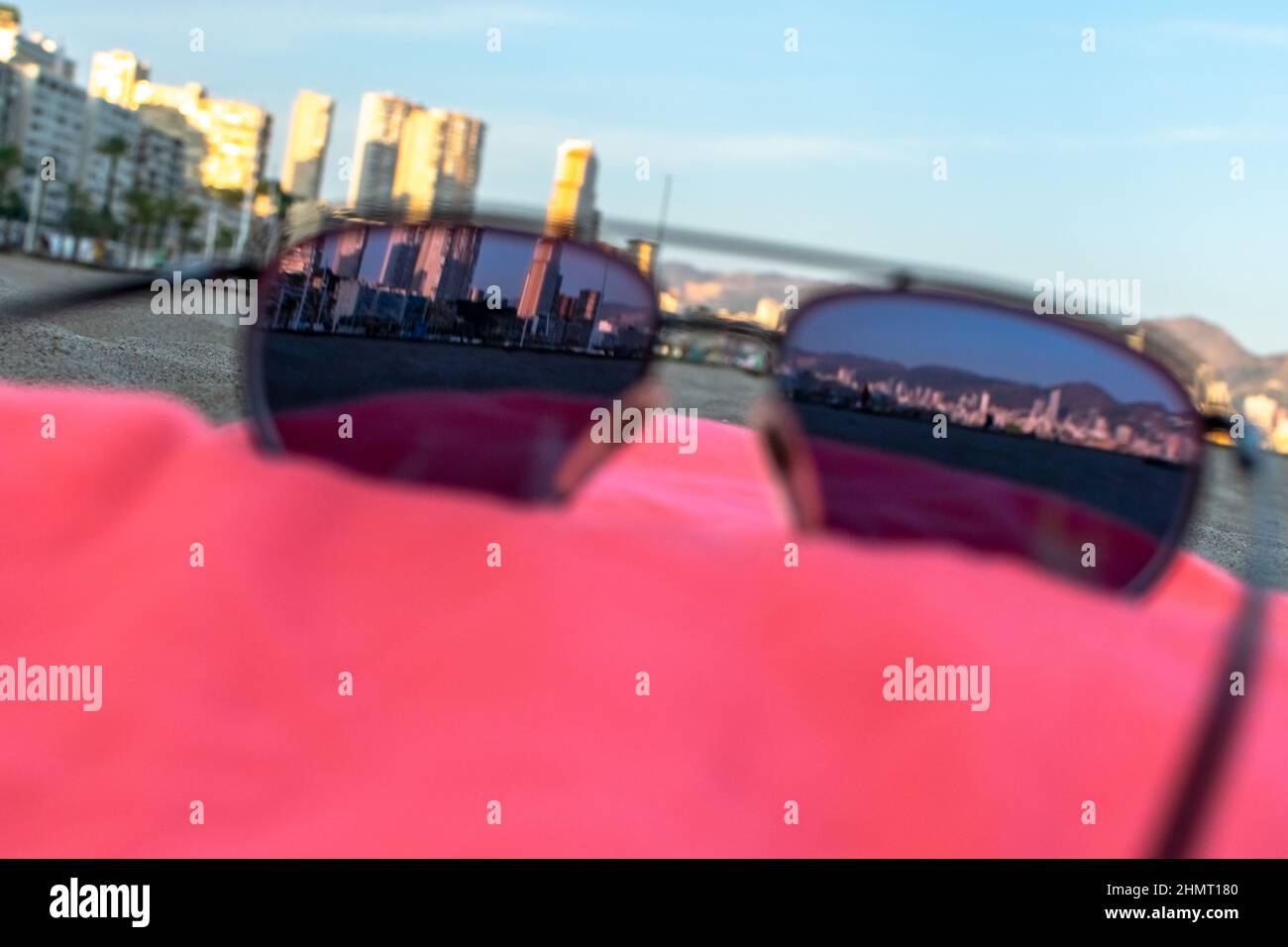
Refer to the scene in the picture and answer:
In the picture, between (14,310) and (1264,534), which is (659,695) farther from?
(14,310)

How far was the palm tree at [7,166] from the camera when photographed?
5347cm

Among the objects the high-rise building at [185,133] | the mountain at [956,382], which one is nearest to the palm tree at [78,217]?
the high-rise building at [185,133]

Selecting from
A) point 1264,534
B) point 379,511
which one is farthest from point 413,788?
point 1264,534

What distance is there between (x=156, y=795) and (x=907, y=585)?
0.35 metres

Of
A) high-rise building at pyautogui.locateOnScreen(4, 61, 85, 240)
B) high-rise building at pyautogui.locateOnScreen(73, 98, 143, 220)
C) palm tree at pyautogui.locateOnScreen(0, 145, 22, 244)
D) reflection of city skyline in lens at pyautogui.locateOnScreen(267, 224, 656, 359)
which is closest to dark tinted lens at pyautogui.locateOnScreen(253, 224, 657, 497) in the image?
reflection of city skyline in lens at pyautogui.locateOnScreen(267, 224, 656, 359)

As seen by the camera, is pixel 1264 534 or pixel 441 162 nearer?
pixel 1264 534

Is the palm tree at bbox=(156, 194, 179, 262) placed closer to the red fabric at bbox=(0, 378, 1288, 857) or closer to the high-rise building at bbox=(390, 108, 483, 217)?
the high-rise building at bbox=(390, 108, 483, 217)

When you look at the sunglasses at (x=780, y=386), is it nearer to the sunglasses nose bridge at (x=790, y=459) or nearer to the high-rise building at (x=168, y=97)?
the sunglasses nose bridge at (x=790, y=459)

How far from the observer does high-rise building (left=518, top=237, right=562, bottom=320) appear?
85 cm

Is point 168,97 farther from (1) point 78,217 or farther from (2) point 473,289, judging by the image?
(2) point 473,289

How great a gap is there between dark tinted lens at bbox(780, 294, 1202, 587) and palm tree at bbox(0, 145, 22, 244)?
59.7 m

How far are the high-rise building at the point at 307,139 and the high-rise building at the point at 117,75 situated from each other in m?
12.2
